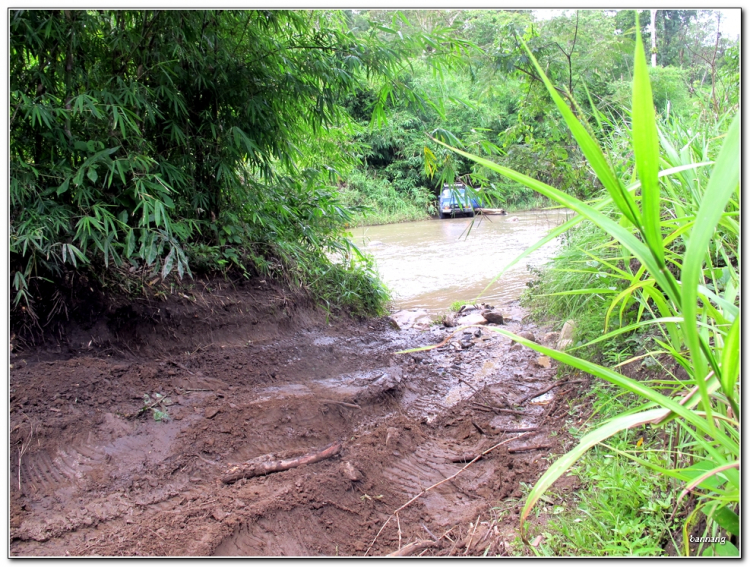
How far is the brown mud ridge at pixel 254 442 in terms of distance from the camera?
1.64 m

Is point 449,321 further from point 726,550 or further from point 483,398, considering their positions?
point 726,550

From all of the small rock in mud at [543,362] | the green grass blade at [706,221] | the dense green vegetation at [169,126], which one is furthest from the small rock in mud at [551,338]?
the green grass blade at [706,221]

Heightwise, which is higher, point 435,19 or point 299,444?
point 435,19

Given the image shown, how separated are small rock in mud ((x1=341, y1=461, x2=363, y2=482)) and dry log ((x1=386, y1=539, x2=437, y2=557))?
40 centimetres

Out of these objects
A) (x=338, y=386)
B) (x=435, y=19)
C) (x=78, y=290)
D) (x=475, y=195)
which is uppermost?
(x=435, y=19)

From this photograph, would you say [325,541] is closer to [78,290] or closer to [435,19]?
[78,290]

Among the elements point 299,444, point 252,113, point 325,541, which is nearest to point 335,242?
point 252,113

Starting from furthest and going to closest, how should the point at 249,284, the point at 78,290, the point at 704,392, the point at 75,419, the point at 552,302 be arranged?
the point at 552,302
the point at 249,284
the point at 78,290
the point at 75,419
the point at 704,392

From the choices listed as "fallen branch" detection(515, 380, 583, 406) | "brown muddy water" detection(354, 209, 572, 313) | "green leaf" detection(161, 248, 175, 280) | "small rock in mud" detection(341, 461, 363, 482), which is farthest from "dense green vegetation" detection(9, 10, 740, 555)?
"brown muddy water" detection(354, 209, 572, 313)

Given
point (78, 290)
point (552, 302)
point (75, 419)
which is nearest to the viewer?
point (75, 419)

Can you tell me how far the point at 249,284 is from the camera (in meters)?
3.47

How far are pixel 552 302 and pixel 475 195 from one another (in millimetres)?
1902

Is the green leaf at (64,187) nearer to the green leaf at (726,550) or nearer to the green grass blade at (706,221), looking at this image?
the green grass blade at (706,221)

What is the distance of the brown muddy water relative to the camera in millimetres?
6145
